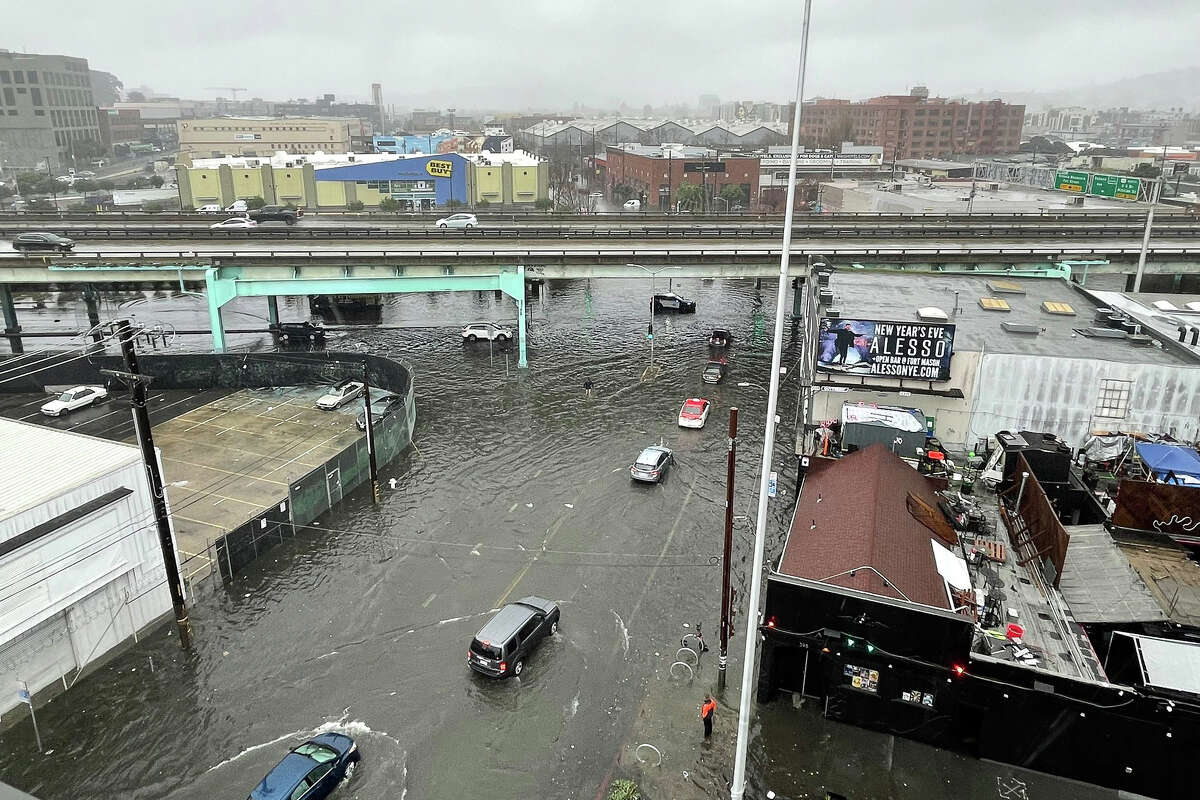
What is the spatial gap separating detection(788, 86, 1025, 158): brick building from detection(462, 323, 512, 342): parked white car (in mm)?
129311

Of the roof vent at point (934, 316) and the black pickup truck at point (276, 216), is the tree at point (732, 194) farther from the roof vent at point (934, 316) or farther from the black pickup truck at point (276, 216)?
the roof vent at point (934, 316)

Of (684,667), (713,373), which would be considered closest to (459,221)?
(713,373)

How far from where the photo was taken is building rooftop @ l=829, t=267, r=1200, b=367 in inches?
1097

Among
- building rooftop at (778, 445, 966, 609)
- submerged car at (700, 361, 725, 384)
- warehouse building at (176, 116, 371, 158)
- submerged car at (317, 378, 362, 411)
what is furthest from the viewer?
warehouse building at (176, 116, 371, 158)

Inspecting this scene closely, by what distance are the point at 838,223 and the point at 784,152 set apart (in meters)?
62.5

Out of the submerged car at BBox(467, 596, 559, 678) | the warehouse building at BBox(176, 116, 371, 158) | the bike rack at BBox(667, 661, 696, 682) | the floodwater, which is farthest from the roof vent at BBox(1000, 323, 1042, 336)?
the warehouse building at BBox(176, 116, 371, 158)

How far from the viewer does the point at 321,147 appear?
16125 cm

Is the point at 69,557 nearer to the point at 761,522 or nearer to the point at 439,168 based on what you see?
the point at 761,522

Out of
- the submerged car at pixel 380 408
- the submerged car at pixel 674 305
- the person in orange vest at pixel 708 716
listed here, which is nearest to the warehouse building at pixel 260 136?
the submerged car at pixel 674 305

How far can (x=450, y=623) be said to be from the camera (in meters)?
20.9

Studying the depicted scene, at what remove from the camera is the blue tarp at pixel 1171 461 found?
70.2ft

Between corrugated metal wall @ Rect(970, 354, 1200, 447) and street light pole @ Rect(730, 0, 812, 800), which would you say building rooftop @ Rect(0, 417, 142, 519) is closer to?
street light pole @ Rect(730, 0, 812, 800)

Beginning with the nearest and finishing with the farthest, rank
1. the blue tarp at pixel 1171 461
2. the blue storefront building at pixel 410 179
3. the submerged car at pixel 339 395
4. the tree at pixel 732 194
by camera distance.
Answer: the blue tarp at pixel 1171 461
the submerged car at pixel 339 395
the blue storefront building at pixel 410 179
the tree at pixel 732 194

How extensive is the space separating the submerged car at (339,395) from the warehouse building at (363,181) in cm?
6040
